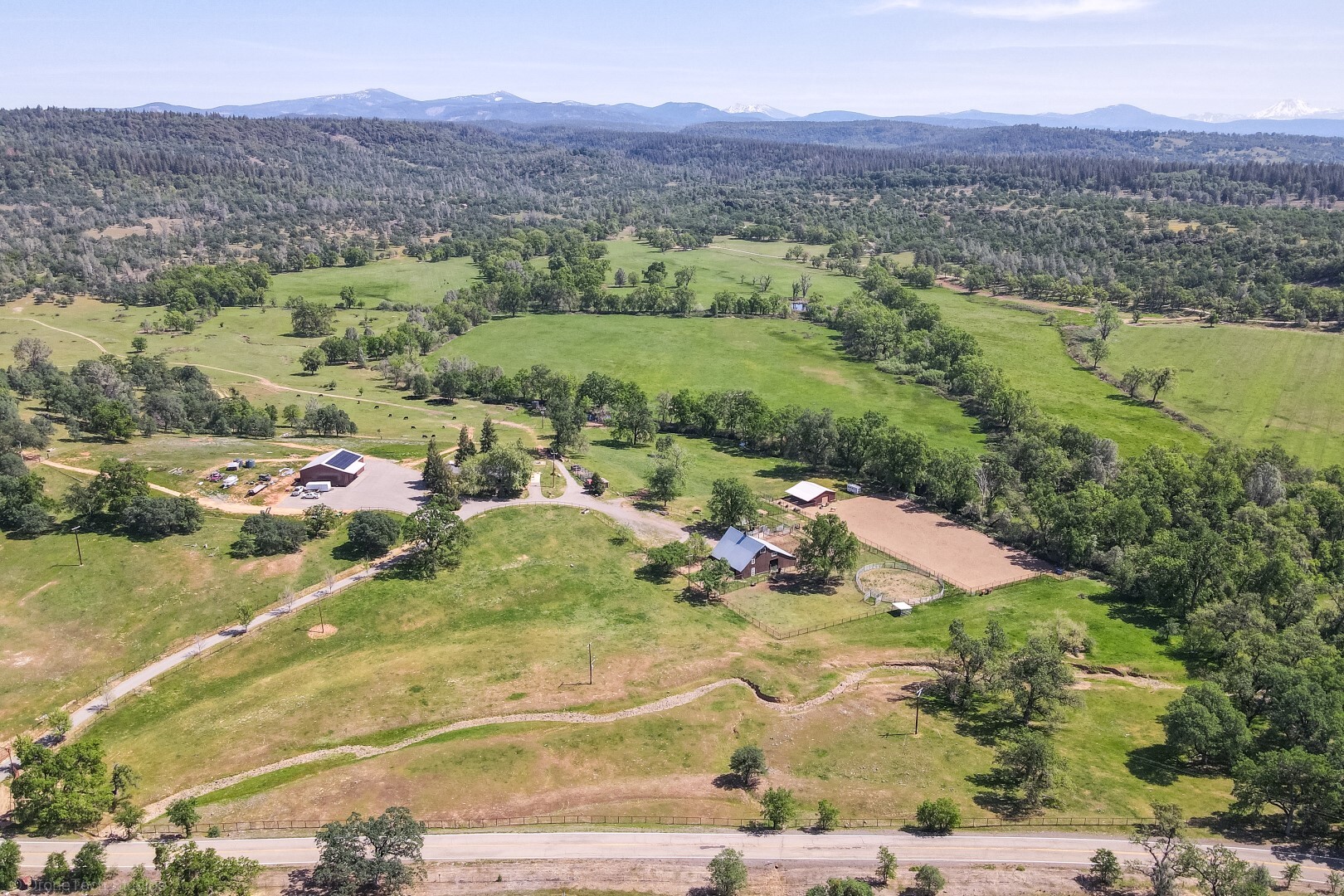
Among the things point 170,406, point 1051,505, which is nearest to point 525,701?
point 1051,505

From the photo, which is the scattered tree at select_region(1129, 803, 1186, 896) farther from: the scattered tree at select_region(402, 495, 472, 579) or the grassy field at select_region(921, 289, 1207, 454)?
the grassy field at select_region(921, 289, 1207, 454)

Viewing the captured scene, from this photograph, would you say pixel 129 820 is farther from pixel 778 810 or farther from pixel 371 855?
pixel 778 810

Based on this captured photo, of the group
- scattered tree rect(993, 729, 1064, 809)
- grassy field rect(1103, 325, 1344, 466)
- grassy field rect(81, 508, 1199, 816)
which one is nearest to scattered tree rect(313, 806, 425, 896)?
grassy field rect(81, 508, 1199, 816)

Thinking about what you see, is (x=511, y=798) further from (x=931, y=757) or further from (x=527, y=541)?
(x=527, y=541)

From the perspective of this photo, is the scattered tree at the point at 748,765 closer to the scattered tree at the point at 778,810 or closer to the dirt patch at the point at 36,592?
the scattered tree at the point at 778,810

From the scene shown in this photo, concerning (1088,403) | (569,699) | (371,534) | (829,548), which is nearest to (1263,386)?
(1088,403)
